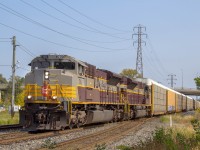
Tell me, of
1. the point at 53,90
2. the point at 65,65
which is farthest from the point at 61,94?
the point at 65,65

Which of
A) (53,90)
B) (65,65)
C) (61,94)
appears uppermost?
(65,65)

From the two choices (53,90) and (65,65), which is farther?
(65,65)

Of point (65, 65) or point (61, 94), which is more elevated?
point (65, 65)

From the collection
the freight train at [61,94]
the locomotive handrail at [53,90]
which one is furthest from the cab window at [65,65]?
the locomotive handrail at [53,90]

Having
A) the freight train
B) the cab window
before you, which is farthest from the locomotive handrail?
the cab window

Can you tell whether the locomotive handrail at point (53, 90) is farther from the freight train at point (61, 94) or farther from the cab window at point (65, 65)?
the cab window at point (65, 65)

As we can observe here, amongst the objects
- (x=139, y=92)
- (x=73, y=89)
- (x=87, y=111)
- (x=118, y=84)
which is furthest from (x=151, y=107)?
(x=73, y=89)

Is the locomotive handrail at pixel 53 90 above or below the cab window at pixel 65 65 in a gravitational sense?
below

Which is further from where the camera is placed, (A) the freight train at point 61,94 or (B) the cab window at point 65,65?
(B) the cab window at point 65,65

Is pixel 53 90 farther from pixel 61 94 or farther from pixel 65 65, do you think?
pixel 65 65

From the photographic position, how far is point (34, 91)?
17.4 m

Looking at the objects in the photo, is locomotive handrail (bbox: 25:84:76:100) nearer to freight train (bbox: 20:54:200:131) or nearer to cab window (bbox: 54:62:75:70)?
freight train (bbox: 20:54:200:131)

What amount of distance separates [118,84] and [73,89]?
999cm

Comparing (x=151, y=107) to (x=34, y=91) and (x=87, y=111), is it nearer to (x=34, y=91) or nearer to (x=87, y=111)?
(x=87, y=111)
